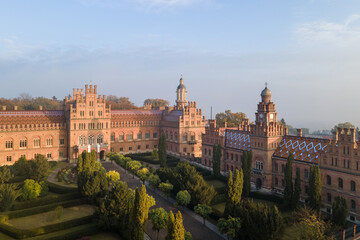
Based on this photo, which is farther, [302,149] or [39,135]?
[39,135]

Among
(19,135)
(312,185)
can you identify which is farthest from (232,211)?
(19,135)

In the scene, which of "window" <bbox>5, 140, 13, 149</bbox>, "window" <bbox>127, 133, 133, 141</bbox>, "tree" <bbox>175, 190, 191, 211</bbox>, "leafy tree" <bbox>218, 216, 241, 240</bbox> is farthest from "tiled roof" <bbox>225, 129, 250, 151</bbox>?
"window" <bbox>5, 140, 13, 149</bbox>

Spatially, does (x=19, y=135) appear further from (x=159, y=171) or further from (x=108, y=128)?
(x=159, y=171)

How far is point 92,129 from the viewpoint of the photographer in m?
80.9

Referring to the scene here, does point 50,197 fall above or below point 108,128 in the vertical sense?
below

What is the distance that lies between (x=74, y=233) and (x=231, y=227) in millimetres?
21066

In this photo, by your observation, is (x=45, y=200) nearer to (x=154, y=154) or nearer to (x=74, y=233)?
(x=74, y=233)

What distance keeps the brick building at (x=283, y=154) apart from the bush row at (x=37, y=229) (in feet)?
125

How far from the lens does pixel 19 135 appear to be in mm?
71875

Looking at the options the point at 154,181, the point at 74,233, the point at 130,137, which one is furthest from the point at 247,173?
the point at 130,137

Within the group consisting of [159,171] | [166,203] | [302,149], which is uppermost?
[302,149]

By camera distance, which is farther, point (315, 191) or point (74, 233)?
point (315, 191)

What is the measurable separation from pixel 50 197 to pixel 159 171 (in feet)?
66.9

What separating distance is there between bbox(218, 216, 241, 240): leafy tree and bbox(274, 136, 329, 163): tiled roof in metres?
23.6
